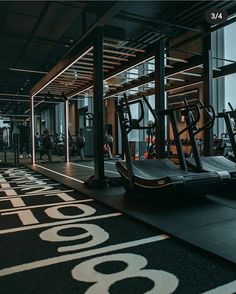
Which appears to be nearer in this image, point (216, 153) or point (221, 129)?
point (216, 153)

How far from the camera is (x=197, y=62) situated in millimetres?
6656

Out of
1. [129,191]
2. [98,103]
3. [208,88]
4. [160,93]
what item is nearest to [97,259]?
[129,191]

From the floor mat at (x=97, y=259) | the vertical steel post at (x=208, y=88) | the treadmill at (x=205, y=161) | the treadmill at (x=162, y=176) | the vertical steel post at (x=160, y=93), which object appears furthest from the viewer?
the vertical steel post at (x=208, y=88)

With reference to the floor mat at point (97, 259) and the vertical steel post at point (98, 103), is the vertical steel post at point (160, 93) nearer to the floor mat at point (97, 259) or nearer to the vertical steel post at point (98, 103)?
the vertical steel post at point (98, 103)

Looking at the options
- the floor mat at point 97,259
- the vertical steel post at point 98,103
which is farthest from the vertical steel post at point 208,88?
the floor mat at point 97,259

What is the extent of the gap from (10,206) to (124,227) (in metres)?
1.82

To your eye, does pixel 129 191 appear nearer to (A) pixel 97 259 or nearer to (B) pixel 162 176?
(B) pixel 162 176

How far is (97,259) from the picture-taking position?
219 cm

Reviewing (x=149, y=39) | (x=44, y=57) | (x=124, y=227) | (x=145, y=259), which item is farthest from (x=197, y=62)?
(x=44, y=57)

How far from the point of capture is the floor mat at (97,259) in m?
1.80

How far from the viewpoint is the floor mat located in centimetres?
180

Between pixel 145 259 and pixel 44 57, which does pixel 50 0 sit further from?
pixel 145 259

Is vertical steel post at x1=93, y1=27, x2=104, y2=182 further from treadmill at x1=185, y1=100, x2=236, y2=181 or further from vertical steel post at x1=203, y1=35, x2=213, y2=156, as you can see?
vertical steel post at x1=203, y1=35, x2=213, y2=156

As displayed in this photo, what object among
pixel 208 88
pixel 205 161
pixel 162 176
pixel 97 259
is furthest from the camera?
pixel 208 88
